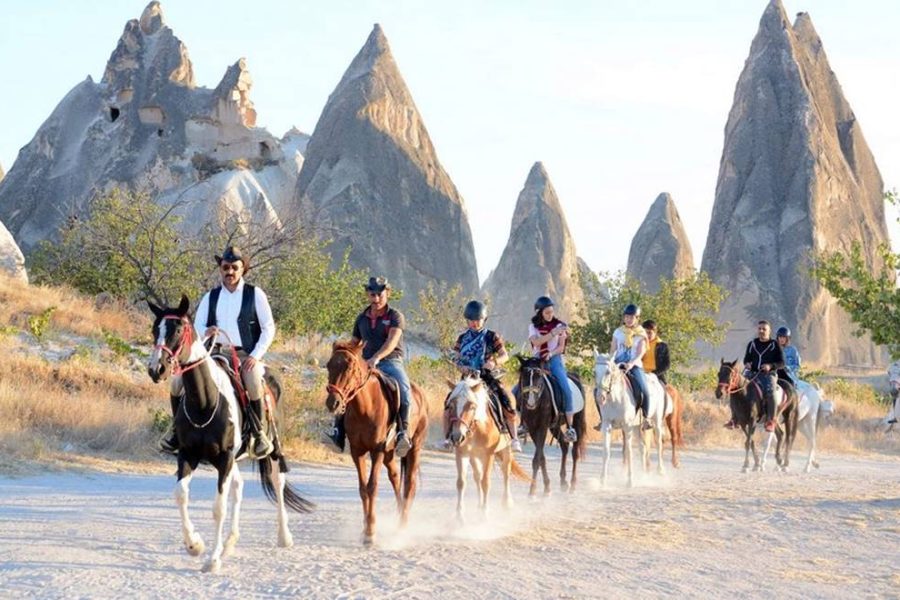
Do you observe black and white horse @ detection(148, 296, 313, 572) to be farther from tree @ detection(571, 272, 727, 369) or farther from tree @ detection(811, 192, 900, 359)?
tree @ detection(571, 272, 727, 369)

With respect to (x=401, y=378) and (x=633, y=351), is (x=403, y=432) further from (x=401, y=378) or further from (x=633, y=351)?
(x=633, y=351)

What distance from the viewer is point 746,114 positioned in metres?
78.8

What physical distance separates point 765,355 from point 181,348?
48.8 ft

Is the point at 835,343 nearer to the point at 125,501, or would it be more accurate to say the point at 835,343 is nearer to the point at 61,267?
the point at 61,267

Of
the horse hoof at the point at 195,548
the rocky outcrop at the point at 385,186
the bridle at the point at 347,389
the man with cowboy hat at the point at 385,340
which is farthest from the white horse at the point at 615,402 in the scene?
the rocky outcrop at the point at 385,186

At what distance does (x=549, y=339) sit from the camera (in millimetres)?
15289

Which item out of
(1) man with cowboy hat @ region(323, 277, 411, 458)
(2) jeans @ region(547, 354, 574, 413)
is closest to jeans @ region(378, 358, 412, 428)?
(1) man with cowboy hat @ region(323, 277, 411, 458)

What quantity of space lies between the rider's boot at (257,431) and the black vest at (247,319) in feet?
1.80

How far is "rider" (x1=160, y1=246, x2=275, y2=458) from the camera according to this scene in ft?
32.0

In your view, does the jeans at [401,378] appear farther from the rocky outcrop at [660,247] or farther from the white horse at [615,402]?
the rocky outcrop at [660,247]

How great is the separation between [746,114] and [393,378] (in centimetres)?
7206

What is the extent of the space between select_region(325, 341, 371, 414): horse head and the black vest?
2.26 feet

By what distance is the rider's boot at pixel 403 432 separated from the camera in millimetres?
10875

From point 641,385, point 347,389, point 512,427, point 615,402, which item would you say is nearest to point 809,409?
point 641,385
